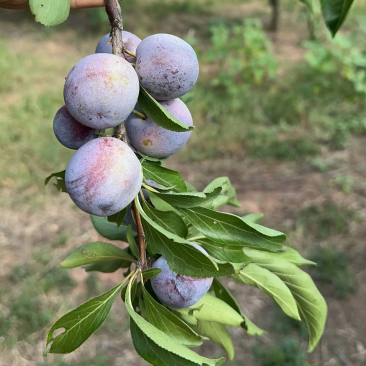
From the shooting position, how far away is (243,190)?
11.8 ft

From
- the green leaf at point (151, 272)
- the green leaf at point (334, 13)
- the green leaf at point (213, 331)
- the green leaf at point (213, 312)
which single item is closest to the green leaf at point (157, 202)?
→ the green leaf at point (151, 272)

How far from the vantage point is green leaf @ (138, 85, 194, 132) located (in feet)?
2.24

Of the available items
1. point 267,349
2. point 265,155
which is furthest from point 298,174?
point 267,349

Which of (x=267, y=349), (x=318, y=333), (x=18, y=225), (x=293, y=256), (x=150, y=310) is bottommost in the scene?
(x=18, y=225)

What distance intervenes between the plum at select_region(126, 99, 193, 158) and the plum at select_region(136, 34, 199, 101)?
0.04 metres

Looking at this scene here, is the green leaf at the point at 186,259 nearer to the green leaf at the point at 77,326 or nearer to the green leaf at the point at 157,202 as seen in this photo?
the green leaf at the point at 157,202

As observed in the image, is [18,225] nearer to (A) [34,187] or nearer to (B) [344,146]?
(A) [34,187]

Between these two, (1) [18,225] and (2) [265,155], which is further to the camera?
(2) [265,155]

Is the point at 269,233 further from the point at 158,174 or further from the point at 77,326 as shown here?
the point at 77,326

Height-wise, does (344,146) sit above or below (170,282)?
below

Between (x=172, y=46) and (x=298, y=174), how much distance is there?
3.21 meters

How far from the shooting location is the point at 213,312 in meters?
0.91

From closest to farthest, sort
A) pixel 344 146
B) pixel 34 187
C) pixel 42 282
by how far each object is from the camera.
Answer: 1. pixel 42 282
2. pixel 34 187
3. pixel 344 146

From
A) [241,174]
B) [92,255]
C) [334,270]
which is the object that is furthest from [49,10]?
[241,174]
